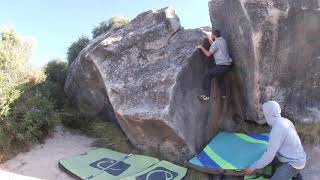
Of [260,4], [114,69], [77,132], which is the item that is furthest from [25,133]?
[260,4]

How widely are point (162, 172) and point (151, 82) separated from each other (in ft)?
7.61

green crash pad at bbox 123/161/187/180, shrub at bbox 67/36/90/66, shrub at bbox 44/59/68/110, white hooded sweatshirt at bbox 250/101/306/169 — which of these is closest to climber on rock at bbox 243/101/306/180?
white hooded sweatshirt at bbox 250/101/306/169

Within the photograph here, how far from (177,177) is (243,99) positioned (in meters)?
3.02

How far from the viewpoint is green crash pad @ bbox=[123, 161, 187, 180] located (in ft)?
30.3

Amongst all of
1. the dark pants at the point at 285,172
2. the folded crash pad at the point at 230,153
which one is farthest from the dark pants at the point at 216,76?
the dark pants at the point at 285,172

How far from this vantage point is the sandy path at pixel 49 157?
969 cm

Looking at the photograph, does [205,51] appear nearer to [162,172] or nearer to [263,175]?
[162,172]

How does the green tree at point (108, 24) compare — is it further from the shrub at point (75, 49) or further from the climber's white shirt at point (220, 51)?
the climber's white shirt at point (220, 51)

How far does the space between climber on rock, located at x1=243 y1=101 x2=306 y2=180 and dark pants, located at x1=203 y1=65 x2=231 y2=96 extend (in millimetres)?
3058

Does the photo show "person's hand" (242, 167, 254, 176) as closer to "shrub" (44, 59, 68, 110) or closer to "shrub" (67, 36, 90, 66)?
"shrub" (44, 59, 68, 110)

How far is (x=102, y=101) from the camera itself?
40.7 feet

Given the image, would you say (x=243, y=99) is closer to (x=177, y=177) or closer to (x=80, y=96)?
(x=177, y=177)

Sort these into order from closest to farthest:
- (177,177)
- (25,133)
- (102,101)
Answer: (177,177)
(25,133)
(102,101)

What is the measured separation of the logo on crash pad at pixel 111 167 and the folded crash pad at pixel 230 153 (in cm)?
153
